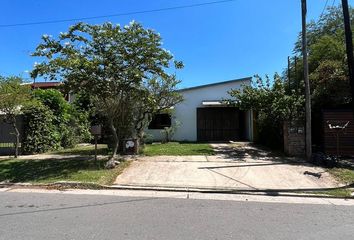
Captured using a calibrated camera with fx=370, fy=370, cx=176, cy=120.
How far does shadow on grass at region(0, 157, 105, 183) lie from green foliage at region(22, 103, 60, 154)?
2225 mm

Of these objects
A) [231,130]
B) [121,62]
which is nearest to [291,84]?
[231,130]

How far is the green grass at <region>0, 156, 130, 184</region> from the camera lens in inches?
452

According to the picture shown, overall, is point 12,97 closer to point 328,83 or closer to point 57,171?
point 57,171

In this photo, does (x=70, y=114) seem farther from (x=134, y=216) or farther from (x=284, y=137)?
(x=134, y=216)

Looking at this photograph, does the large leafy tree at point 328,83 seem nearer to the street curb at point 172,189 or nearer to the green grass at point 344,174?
the green grass at point 344,174

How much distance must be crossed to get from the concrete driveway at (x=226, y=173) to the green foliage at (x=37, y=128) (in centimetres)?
546

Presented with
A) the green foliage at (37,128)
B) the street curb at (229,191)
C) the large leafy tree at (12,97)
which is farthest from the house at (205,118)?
the street curb at (229,191)

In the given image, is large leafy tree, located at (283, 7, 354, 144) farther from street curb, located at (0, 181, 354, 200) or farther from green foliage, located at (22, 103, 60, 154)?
green foliage, located at (22, 103, 60, 154)

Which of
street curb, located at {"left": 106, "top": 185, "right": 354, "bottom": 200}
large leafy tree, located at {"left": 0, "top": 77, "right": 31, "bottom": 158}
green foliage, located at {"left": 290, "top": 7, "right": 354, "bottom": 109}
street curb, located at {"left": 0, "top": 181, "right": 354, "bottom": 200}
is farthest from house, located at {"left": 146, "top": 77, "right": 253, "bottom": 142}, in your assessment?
street curb, located at {"left": 106, "top": 185, "right": 354, "bottom": 200}

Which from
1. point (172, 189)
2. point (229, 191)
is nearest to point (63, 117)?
point (172, 189)

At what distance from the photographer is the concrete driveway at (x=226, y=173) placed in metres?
10.8

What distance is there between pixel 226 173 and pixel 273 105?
5.43 metres

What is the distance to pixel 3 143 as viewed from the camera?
17297 mm

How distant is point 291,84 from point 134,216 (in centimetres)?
1629
